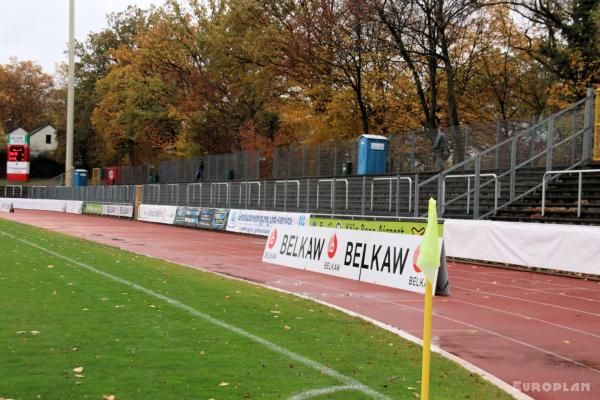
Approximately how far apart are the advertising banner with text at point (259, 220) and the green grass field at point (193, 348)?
52.3ft

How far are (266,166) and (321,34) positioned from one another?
10.2 meters

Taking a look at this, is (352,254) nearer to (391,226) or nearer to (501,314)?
(391,226)

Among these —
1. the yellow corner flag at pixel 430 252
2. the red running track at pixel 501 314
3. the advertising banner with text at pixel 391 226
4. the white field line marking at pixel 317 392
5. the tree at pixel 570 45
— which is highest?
the tree at pixel 570 45

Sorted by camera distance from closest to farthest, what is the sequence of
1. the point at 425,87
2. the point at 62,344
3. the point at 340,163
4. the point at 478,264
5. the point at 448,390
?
the point at 448,390 < the point at 62,344 < the point at 478,264 < the point at 340,163 < the point at 425,87

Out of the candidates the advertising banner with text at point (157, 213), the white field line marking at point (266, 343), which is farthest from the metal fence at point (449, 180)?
the white field line marking at point (266, 343)

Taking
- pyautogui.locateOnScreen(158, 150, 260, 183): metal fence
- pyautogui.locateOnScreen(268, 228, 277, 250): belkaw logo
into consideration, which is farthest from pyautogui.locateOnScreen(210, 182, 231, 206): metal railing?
pyautogui.locateOnScreen(268, 228, 277, 250): belkaw logo

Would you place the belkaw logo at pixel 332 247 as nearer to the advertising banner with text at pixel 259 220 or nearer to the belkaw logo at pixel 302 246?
the belkaw logo at pixel 302 246

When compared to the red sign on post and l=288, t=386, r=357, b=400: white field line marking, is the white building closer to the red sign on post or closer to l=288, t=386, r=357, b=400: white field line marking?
the red sign on post

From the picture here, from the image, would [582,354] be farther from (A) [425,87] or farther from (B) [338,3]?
(A) [425,87]

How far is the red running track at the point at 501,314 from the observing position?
24.6 ft

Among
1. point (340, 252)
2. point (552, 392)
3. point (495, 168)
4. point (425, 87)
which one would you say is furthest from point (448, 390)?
point (425, 87)

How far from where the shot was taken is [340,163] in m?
34.1

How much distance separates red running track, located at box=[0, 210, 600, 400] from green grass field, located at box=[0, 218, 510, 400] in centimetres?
83

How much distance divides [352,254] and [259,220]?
17.1 meters
